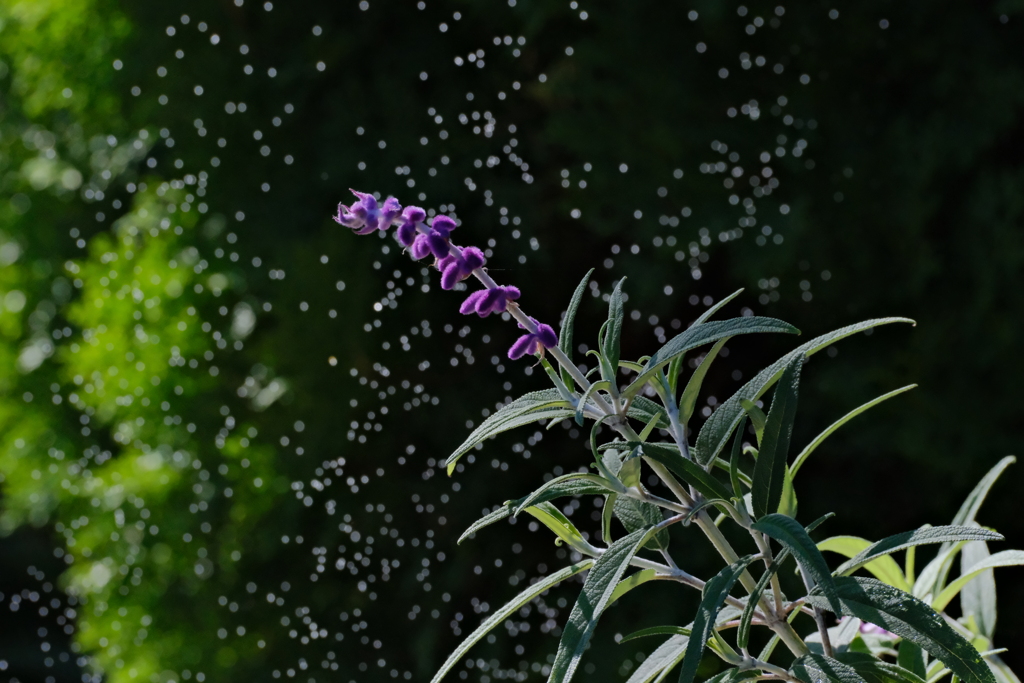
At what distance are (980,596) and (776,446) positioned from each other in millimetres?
369

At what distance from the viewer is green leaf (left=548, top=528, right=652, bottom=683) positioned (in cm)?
41

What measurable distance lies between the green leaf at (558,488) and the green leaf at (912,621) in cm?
12

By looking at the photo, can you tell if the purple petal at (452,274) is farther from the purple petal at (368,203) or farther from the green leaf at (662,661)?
the green leaf at (662,661)

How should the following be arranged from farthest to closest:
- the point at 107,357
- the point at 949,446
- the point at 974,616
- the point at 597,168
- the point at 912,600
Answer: the point at 107,357, the point at 597,168, the point at 949,446, the point at 974,616, the point at 912,600

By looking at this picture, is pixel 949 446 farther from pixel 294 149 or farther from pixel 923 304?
Result: pixel 294 149

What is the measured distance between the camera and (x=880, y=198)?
5.77ft

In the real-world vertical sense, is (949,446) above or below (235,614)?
above

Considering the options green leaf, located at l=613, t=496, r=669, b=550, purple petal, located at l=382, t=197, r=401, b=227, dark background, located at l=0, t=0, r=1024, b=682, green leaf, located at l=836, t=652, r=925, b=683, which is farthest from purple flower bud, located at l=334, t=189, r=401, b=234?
dark background, located at l=0, t=0, r=1024, b=682

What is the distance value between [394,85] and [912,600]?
1798 millimetres

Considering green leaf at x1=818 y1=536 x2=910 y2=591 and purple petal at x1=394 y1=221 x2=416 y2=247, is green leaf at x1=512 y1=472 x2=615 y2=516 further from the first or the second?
green leaf at x1=818 y1=536 x2=910 y2=591

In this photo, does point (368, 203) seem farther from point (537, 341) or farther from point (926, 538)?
point (926, 538)

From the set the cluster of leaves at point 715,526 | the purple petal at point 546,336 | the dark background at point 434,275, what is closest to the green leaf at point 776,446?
the cluster of leaves at point 715,526

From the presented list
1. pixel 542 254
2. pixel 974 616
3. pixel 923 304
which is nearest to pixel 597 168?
pixel 542 254

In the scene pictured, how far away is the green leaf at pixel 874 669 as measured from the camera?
17.8 inches
